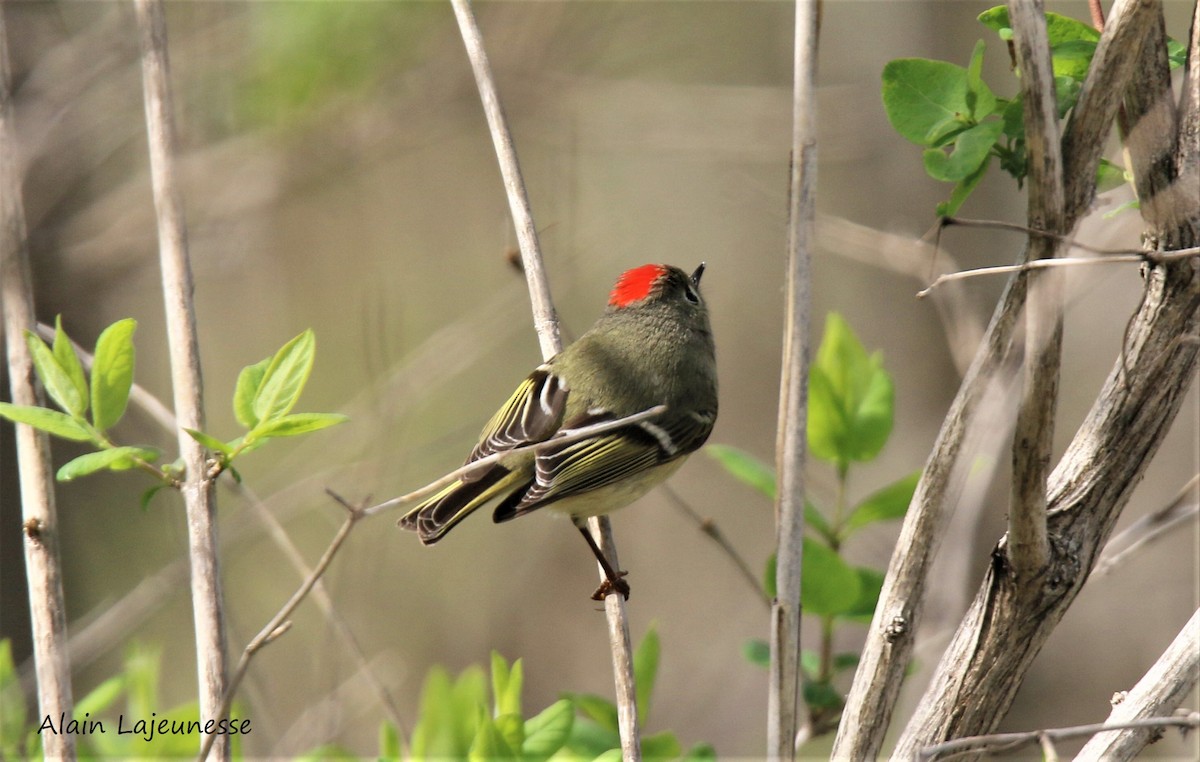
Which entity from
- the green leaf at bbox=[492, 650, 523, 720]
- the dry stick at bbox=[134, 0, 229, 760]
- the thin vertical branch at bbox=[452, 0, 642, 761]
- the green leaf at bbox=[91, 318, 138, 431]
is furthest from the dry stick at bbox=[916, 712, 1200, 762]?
the green leaf at bbox=[91, 318, 138, 431]

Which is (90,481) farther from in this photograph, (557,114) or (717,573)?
(717,573)

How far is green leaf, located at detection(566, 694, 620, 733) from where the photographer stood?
1.81 meters

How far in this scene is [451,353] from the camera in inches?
111

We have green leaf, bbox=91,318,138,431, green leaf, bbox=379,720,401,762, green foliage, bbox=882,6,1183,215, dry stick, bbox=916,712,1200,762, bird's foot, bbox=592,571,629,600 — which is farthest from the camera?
bird's foot, bbox=592,571,629,600

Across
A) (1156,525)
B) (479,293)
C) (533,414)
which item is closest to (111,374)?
(533,414)

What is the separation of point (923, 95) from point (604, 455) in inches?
55.3

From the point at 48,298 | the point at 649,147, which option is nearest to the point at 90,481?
the point at 48,298

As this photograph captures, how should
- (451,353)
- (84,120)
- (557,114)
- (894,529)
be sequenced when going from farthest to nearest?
(557,114) → (84,120) → (894,529) → (451,353)

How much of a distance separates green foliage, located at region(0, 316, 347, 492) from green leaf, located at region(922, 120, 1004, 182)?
2.52 feet

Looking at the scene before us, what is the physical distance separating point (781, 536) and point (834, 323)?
0.81 metres

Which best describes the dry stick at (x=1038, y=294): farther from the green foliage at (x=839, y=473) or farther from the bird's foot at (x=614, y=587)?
the bird's foot at (x=614, y=587)

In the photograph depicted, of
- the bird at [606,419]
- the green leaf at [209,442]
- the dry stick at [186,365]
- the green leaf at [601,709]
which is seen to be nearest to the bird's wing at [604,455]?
the bird at [606,419]

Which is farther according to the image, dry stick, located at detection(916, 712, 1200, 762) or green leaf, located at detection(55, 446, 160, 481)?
green leaf, located at detection(55, 446, 160, 481)

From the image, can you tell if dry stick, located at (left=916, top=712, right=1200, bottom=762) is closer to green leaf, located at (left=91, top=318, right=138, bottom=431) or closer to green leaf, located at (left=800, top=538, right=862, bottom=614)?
green leaf, located at (left=800, top=538, right=862, bottom=614)
